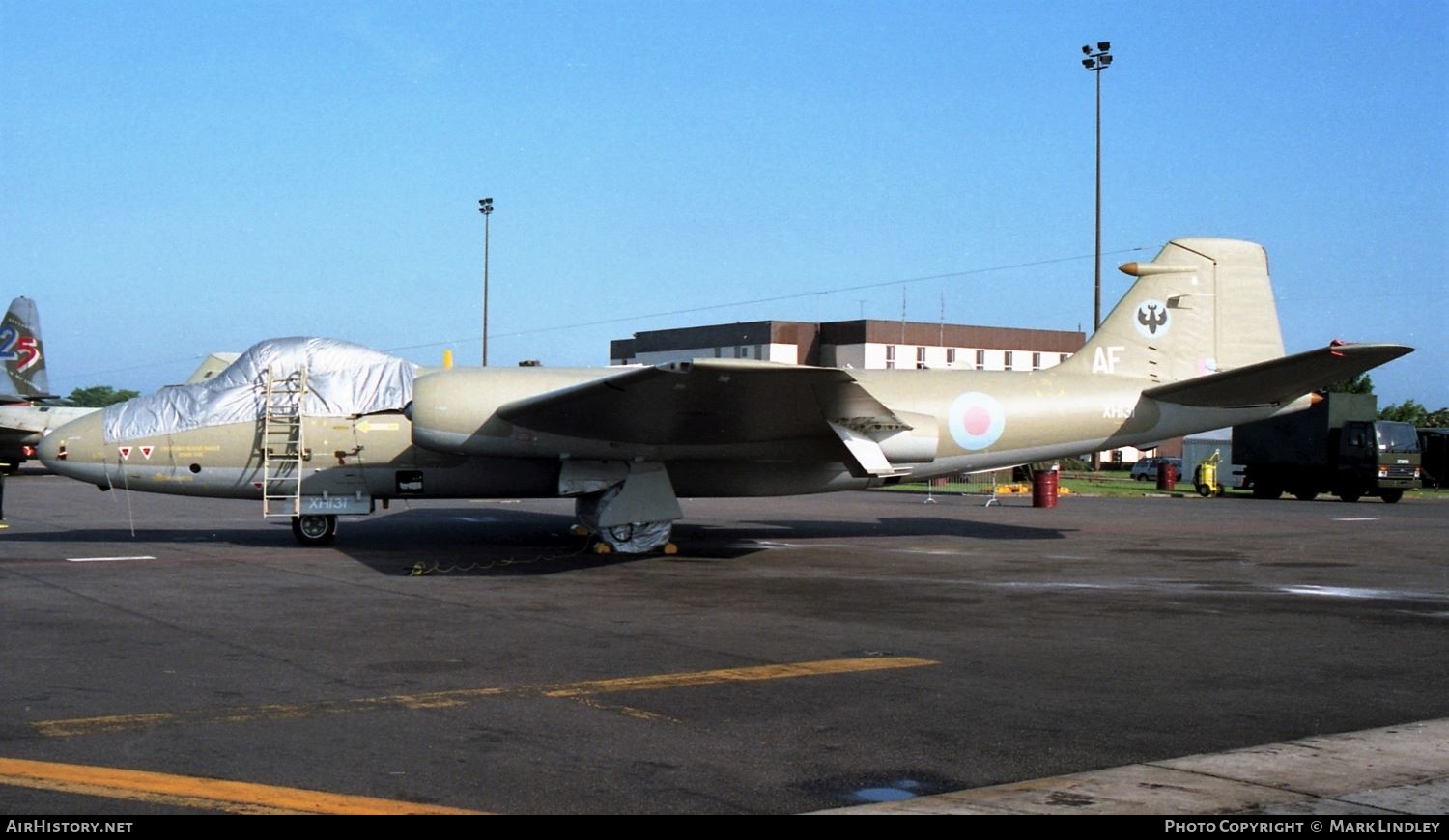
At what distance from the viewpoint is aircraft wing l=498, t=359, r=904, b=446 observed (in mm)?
14367

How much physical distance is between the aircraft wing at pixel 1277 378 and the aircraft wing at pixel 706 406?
5181 millimetres

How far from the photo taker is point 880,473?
1638cm

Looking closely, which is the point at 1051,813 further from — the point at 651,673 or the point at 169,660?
the point at 169,660

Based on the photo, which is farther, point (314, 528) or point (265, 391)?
point (314, 528)

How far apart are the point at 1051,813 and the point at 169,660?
6.61 meters

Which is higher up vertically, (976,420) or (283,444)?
(976,420)

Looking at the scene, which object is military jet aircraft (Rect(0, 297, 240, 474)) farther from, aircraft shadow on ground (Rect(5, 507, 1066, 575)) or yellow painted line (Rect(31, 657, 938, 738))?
yellow painted line (Rect(31, 657, 938, 738))

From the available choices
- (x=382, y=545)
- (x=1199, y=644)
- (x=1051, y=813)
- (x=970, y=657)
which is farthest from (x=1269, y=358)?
(x=1051, y=813)

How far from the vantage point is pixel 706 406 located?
1584 cm

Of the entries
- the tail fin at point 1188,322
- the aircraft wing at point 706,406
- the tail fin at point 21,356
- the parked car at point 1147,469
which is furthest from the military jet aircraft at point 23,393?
the parked car at point 1147,469

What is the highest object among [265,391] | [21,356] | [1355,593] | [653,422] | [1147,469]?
[21,356]

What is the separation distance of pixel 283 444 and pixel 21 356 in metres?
32.2

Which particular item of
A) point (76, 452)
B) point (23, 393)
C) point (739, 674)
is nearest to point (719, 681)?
point (739, 674)

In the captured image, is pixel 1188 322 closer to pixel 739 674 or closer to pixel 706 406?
pixel 706 406
